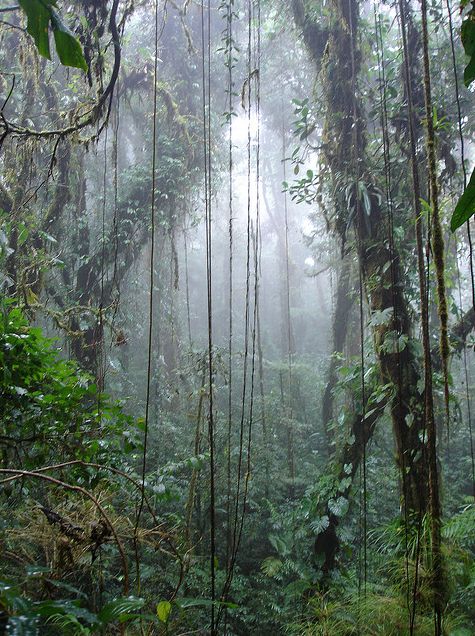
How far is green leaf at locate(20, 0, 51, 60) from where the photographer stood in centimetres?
93

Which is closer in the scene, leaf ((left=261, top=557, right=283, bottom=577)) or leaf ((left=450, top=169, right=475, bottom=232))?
leaf ((left=450, top=169, right=475, bottom=232))

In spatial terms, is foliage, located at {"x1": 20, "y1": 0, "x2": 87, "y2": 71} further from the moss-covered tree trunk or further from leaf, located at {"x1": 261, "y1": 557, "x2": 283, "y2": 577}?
leaf, located at {"x1": 261, "y1": 557, "x2": 283, "y2": 577}

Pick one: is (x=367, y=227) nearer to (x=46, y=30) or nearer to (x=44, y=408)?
(x=44, y=408)

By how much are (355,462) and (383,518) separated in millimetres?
2211

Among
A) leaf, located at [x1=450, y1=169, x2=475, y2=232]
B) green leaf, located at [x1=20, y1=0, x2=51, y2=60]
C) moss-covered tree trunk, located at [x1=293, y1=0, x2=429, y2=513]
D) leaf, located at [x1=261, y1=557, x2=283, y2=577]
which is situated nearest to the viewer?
leaf, located at [x1=450, y1=169, x2=475, y2=232]

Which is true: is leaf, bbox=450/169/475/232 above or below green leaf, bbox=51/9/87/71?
below

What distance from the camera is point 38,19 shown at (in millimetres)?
962

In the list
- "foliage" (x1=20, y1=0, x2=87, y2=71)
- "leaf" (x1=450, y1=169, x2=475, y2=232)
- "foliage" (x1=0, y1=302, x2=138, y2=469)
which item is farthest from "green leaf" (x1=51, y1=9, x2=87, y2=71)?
"foliage" (x1=0, y1=302, x2=138, y2=469)

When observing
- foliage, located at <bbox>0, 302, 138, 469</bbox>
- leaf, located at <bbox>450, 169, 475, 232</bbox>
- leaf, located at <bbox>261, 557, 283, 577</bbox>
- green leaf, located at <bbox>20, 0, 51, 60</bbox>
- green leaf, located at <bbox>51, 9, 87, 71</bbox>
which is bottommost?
leaf, located at <bbox>261, 557, 283, 577</bbox>

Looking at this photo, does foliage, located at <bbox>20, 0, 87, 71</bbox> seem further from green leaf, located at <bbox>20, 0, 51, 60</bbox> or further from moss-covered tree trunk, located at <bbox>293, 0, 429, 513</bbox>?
moss-covered tree trunk, located at <bbox>293, 0, 429, 513</bbox>

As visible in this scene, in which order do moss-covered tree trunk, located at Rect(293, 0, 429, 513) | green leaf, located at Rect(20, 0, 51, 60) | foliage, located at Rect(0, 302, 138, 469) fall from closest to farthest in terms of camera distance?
green leaf, located at Rect(20, 0, 51, 60) < foliage, located at Rect(0, 302, 138, 469) < moss-covered tree trunk, located at Rect(293, 0, 429, 513)

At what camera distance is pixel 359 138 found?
3.04 meters

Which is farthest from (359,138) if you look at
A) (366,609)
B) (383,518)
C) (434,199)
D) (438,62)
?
(383,518)

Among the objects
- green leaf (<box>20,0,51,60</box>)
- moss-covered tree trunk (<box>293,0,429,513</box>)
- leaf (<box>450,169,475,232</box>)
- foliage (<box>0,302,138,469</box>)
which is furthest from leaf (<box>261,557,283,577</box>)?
green leaf (<box>20,0,51,60</box>)
